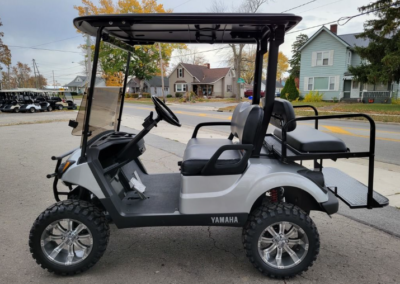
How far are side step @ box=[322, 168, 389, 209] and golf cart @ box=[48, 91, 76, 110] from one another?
24.0 m

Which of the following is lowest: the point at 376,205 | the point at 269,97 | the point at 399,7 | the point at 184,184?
the point at 376,205

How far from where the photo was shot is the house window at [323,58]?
27609 millimetres

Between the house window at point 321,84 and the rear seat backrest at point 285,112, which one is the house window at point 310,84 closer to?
the house window at point 321,84

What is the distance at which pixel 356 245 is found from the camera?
2.94 meters

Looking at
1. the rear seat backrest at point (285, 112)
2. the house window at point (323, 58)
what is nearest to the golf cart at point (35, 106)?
the rear seat backrest at point (285, 112)

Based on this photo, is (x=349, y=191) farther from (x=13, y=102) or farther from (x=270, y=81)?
(x=13, y=102)

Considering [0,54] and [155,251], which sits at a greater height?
[0,54]

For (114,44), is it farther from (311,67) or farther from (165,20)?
(311,67)

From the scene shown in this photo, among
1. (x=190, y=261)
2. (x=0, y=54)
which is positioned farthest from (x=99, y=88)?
(x=0, y=54)

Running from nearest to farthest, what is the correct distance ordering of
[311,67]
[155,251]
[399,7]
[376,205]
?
[376,205]
[155,251]
[399,7]
[311,67]

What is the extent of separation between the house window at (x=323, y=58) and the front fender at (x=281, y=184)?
1117 inches

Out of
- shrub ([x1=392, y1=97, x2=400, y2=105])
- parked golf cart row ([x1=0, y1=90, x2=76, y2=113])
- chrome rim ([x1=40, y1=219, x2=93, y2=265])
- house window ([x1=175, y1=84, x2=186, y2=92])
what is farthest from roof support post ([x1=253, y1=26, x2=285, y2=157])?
house window ([x1=175, y1=84, x2=186, y2=92])

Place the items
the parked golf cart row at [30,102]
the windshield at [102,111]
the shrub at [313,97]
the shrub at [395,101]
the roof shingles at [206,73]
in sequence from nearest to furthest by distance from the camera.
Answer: the windshield at [102,111] < the parked golf cart row at [30,102] < the shrub at [395,101] < the shrub at [313,97] < the roof shingles at [206,73]

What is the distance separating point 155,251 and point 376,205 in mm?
1966
